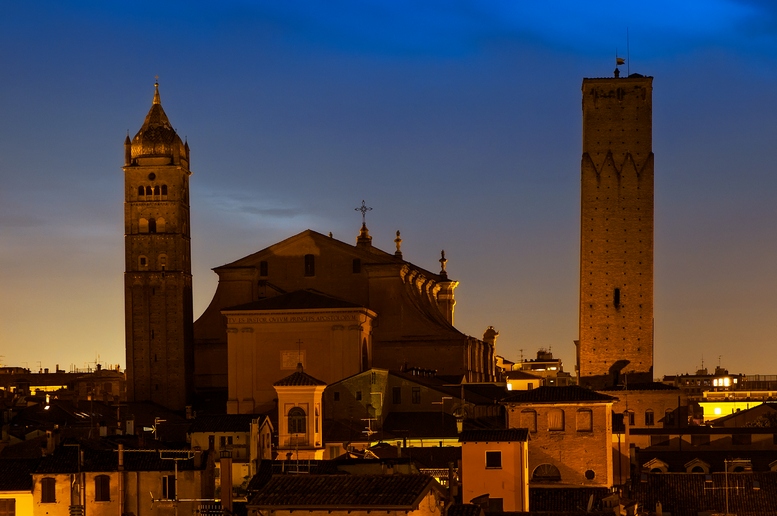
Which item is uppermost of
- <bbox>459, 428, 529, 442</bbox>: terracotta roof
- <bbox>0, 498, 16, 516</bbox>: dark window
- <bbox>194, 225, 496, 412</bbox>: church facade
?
<bbox>194, 225, 496, 412</bbox>: church facade

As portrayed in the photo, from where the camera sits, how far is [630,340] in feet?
251

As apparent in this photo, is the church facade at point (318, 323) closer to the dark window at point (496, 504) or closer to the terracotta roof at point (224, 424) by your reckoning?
the terracotta roof at point (224, 424)

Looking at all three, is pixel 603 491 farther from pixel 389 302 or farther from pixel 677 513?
pixel 389 302

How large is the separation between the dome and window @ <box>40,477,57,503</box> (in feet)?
144

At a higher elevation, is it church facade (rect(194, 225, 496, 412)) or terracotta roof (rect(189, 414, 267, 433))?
church facade (rect(194, 225, 496, 412))

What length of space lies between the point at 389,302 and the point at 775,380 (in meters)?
54.9

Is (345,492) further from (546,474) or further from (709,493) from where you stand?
(546,474)

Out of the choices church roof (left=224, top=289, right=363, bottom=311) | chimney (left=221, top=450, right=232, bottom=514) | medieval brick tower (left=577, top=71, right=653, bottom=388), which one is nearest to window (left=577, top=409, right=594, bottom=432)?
chimney (left=221, top=450, right=232, bottom=514)

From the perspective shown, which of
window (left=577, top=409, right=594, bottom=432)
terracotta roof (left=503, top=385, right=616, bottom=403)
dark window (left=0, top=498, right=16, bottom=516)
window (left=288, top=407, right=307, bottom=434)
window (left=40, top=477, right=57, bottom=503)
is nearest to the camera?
window (left=40, top=477, right=57, bottom=503)

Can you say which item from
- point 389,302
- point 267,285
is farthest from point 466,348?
point 267,285

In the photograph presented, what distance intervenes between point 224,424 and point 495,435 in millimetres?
9630

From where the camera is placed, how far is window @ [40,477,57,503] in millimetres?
37719

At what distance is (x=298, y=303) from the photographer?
71188 millimetres

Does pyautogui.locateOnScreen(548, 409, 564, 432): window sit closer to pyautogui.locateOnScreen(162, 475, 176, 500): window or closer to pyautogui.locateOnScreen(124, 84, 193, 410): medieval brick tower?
pyautogui.locateOnScreen(162, 475, 176, 500): window
